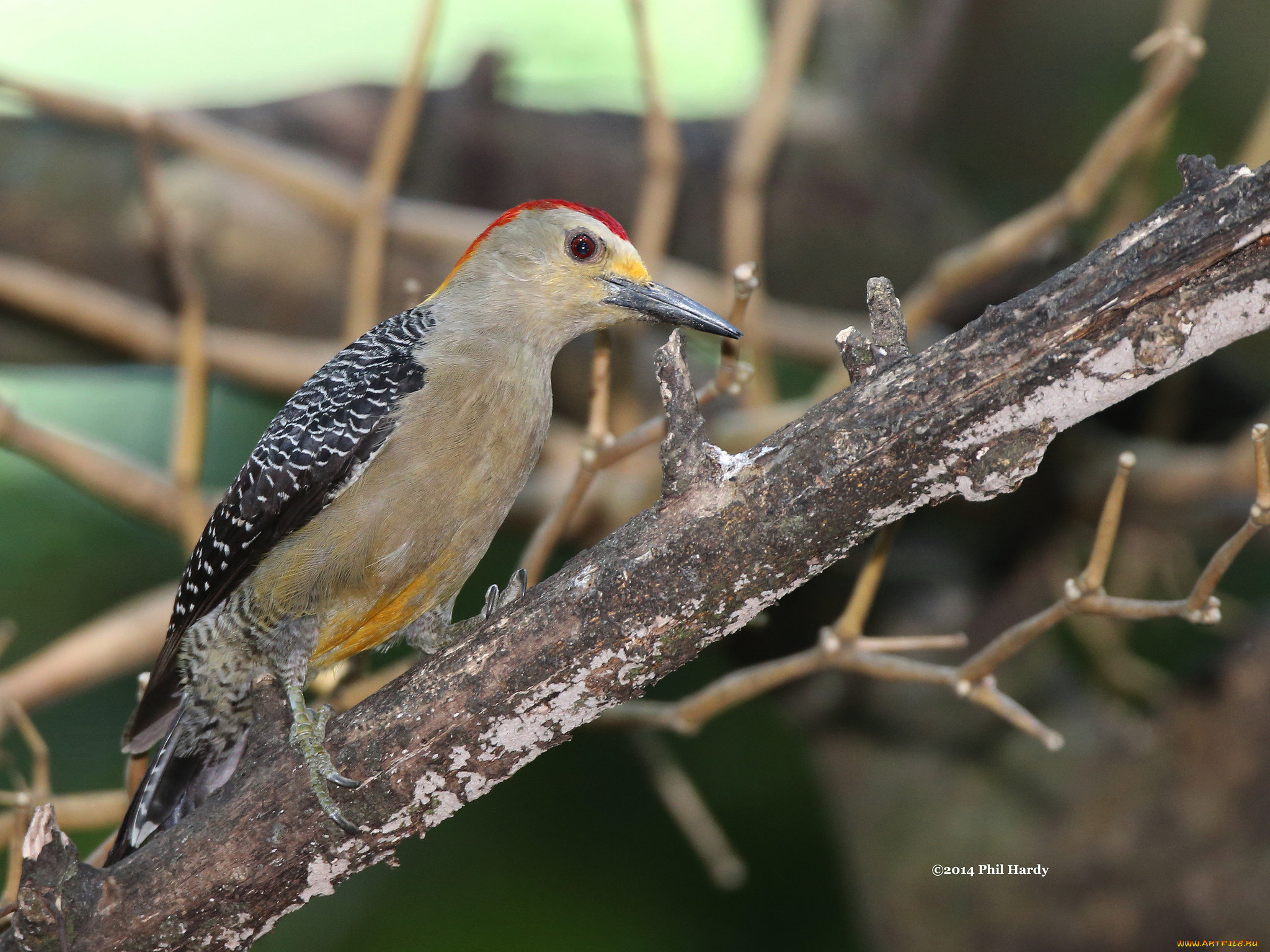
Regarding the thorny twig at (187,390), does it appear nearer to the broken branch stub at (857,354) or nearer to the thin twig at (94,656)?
the thin twig at (94,656)

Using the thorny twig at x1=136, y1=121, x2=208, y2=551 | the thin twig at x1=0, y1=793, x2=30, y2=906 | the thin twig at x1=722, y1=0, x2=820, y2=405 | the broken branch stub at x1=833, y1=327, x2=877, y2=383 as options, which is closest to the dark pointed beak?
the broken branch stub at x1=833, y1=327, x2=877, y2=383

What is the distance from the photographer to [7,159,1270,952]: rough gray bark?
208cm

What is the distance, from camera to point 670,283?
17.1ft

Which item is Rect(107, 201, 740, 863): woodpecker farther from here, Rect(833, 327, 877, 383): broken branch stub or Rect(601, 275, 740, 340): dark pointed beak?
Rect(833, 327, 877, 383): broken branch stub

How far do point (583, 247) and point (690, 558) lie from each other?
52.5 inches

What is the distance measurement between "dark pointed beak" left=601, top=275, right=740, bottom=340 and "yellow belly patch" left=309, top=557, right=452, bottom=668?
90 cm

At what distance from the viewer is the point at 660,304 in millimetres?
3203

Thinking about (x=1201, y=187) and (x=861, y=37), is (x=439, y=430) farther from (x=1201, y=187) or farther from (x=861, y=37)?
(x=861, y=37)

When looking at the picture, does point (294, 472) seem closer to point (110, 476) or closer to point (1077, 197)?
point (110, 476)

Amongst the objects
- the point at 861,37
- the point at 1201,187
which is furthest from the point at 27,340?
the point at 1201,187

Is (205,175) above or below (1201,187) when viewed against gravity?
above

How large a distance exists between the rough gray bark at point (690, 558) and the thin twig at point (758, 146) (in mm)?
2576

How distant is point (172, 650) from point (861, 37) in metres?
5.61

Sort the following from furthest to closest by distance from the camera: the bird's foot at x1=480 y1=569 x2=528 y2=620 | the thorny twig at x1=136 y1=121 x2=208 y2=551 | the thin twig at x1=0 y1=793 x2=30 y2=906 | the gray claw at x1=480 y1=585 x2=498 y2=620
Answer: the thorny twig at x1=136 y1=121 x2=208 y2=551 < the thin twig at x1=0 y1=793 x2=30 y2=906 < the gray claw at x1=480 y1=585 x2=498 y2=620 < the bird's foot at x1=480 y1=569 x2=528 y2=620
